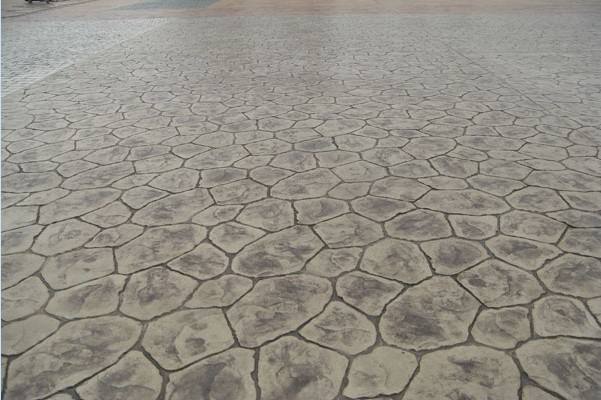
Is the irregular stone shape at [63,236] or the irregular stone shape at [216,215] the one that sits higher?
the irregular stone shape at [216,215]

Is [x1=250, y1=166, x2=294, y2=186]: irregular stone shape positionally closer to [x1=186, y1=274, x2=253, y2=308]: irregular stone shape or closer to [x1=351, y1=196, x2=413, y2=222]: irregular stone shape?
[x1=351, y1=196, x2=413, y2=222]: irregular stone shape

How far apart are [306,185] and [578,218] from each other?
6.14 feet

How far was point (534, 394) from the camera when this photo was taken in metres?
1.87

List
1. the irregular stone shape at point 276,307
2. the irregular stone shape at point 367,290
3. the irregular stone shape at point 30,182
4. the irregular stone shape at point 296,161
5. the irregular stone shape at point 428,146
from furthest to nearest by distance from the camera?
the irregular stone shape at point 428,146, the irregular stone shape at point 296,161, the irregular stone shape at point 30,182, the irregular stone shape at point 367,290, the irregular stone shape at point 276,307

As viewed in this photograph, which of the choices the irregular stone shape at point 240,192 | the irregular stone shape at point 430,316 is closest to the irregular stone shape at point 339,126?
the irregular stone shape at point 240,192

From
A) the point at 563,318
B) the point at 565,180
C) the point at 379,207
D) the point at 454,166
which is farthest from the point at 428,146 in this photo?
the point at 563,318

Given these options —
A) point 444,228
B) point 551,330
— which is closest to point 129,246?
point 444,228

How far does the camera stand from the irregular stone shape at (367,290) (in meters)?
2.35

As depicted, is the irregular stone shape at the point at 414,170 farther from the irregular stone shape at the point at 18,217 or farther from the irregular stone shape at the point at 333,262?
the irregular stone shape at the point at 18,217

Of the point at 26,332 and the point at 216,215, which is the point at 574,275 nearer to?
the point at 216,215

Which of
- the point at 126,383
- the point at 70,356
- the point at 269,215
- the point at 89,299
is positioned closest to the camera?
the point at 126,383

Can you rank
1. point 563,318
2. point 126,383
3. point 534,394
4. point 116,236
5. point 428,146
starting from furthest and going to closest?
point 428,146, point 116,236, point 563,318, point 126,383, point 534,394

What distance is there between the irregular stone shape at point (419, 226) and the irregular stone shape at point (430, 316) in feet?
1.44

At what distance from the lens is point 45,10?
15.9 meters
